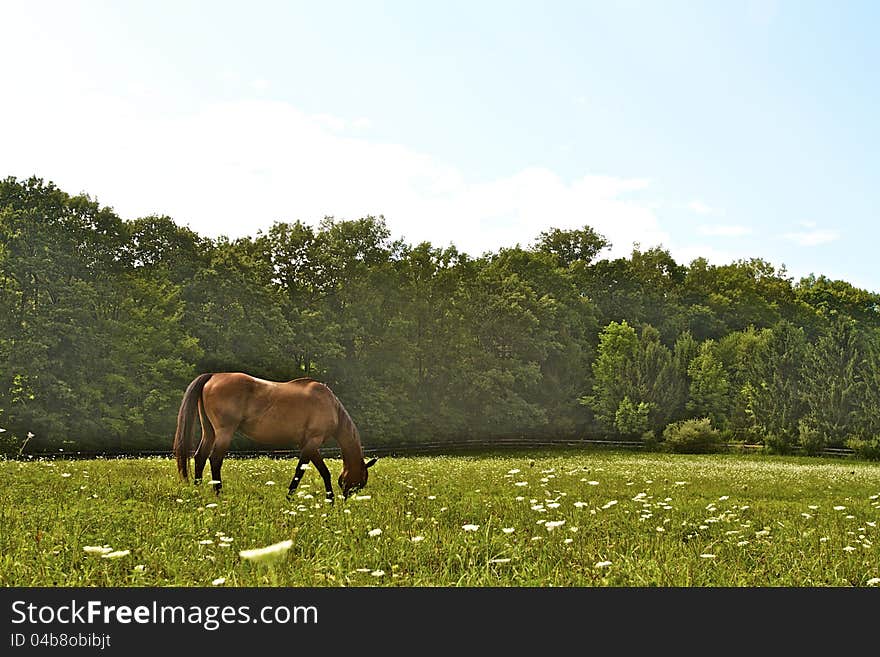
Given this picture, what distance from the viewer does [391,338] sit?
51.7 metres

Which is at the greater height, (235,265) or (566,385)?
(235,265)

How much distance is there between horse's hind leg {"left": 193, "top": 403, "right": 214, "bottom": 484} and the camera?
12484 millimetres

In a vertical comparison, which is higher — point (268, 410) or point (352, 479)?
point (268, 410)

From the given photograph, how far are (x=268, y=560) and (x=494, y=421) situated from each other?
5225 centimetres

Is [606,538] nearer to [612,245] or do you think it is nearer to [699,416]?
[699,416]

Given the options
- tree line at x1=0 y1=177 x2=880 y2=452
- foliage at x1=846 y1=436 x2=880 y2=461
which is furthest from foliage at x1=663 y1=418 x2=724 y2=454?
foliage at x1=846 y1=436 x2=880 y2=461

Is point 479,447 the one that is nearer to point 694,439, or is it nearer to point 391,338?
point 391,338

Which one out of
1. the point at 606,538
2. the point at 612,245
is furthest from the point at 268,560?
the point at 612,245

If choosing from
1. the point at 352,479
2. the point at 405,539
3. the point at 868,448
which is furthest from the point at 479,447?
the point at 405,539

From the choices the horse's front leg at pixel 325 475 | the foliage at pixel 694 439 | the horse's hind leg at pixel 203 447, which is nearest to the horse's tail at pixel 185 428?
the horse's hind leg at pixel 203 447

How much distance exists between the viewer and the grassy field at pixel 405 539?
6457mm

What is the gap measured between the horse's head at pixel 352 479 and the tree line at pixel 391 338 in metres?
25.7

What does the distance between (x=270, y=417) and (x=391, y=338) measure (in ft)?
129

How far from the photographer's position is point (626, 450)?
54.5 m
